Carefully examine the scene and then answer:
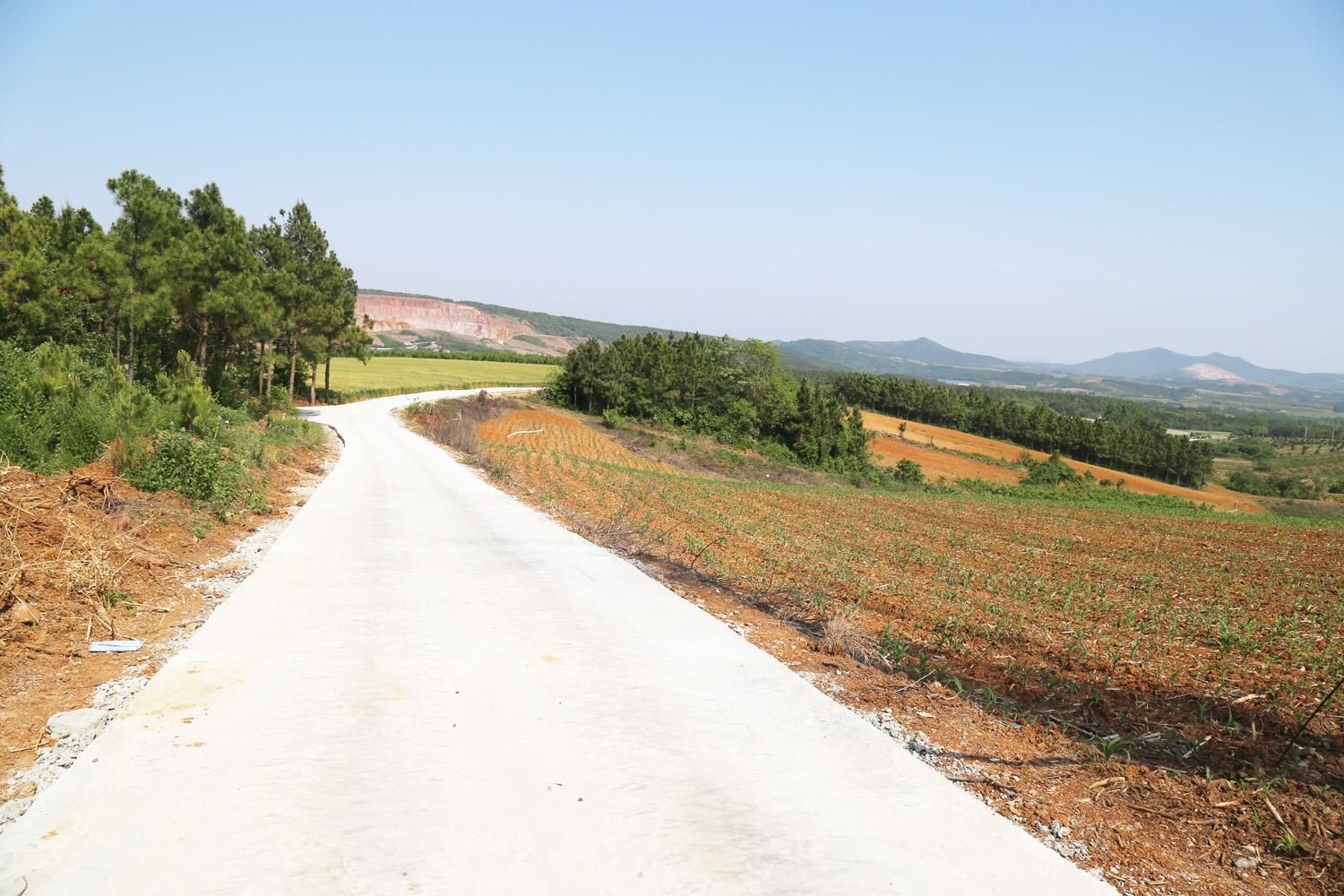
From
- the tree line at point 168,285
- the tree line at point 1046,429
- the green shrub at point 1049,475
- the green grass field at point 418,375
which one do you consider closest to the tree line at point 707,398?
the green grass field at point 418,375

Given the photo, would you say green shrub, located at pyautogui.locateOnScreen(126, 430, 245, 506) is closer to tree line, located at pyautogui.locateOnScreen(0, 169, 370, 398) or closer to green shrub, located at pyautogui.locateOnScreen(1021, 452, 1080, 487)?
tree line, located at pyautogui.locateOnScreen(0, 169, 370, 398)

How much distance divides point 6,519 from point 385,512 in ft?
20.3

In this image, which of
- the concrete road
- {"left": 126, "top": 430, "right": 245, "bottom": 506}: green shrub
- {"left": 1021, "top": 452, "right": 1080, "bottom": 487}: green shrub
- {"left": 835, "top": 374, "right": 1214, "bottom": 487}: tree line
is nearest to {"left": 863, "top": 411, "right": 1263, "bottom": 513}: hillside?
{"left": 1021, "top": 452, "right": 1080, "bottom": 487}: green shrub

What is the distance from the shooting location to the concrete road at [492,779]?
3.42 meters

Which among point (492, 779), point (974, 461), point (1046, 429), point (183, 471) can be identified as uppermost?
point (183, 471)

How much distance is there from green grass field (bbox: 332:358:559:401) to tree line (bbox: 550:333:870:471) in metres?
10.6

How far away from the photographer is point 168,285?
24641 mm

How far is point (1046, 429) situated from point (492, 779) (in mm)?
108482

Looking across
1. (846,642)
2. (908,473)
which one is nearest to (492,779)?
(846,642)

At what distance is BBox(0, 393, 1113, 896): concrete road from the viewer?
342cm

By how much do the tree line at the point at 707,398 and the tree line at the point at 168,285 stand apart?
26.9 meters

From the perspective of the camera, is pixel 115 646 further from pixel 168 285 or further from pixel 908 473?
pixel 908 473

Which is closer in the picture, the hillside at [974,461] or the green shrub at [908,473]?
the green shrub at [908,473]

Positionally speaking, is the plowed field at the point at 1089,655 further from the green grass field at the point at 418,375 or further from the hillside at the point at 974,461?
the green grass field at the point at 418,375
